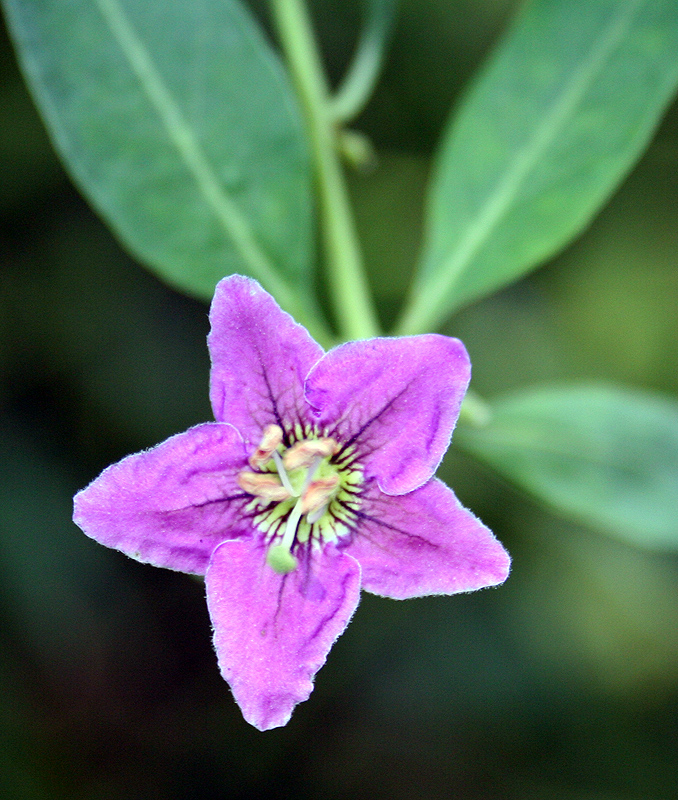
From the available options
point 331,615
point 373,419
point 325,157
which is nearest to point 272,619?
point 331,615

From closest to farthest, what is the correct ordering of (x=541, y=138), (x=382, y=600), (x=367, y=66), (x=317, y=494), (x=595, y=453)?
(x=317, y=494), (x=541, y=138), (x=595, y=453), (x=367, y=66), (x=382, y=600)

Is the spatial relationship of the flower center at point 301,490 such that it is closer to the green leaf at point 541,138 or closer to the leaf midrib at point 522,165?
the green leaf at point 541,138

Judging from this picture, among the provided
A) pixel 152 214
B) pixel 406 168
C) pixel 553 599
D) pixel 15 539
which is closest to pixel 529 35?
pixel 152 214

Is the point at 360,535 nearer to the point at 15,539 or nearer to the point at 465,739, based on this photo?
the point at 15,539

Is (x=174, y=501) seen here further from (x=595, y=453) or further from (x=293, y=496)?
(x=595, y=453)

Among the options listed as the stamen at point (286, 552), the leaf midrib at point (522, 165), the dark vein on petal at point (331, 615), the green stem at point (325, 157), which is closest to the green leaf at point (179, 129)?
the green stem at point (325, 157)

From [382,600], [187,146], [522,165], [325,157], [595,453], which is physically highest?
[187,146]

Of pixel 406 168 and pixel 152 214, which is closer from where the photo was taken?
pixel 152 214
